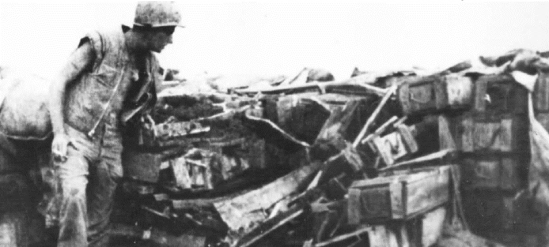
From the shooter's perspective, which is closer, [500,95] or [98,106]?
[500,95]

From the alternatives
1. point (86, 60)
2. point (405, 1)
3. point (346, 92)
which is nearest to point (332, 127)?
point (346, 92)

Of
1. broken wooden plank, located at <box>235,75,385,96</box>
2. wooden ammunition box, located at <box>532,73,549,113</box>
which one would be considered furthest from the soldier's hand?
wooden ammunition box, located at <box>532,73,549,113</box>

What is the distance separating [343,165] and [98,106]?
164cm

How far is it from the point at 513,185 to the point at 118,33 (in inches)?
103

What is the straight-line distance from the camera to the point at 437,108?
359 cm

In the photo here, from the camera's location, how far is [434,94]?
11.8 ft

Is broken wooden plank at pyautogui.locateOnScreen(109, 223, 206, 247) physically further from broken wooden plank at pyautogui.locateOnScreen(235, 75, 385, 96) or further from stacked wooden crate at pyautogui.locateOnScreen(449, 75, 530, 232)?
stacked wooden crate at pyautogui.locateOnScreen(449, 75, 530, 232)

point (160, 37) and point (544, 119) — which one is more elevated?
point (160, 37)

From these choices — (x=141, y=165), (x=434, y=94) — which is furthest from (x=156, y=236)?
(x=434, y=94)

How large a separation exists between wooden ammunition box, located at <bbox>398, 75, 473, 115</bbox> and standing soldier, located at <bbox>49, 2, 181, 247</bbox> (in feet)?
5.10

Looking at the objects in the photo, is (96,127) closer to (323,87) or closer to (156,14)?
(156,14)

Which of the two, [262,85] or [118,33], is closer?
[118,33]

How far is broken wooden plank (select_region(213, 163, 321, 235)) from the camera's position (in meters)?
3.74

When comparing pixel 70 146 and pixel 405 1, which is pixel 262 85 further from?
pixel 70 146
